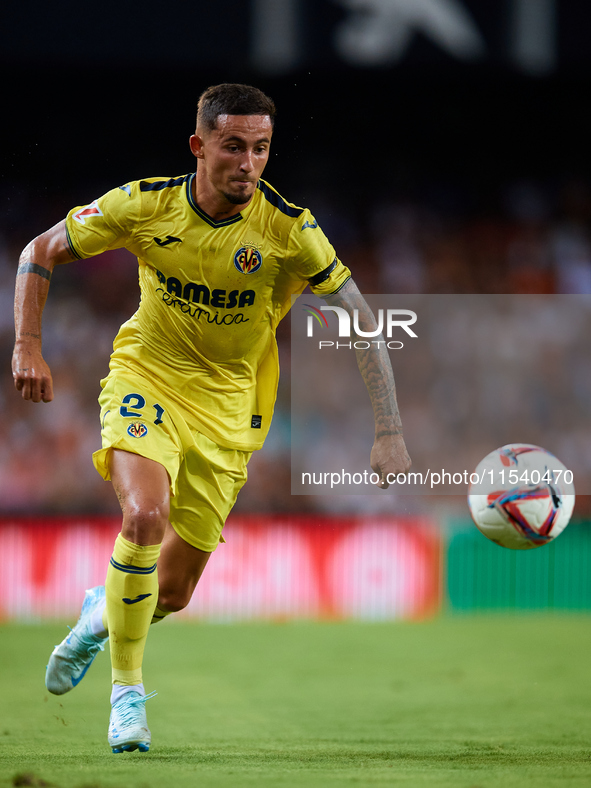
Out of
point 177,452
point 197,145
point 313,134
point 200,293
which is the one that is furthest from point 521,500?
point 313,134

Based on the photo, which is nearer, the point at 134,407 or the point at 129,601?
the point at 129,601

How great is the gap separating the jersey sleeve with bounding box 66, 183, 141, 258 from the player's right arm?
0.05 meters

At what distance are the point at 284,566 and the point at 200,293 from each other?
17.7ft

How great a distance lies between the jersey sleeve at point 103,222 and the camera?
387 centimetres

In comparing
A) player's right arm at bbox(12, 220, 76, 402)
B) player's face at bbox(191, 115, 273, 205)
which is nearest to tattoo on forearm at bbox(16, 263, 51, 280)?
player's right arm at bbox(12, 220, 76, 402)

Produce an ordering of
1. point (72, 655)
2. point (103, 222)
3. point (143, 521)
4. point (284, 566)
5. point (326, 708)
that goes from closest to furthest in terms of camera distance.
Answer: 1. point (143, 521)
2. point (103, 222)
3. point (72, 655)
4. point (326, 708)
5. point (284, 566)

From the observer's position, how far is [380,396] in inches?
163

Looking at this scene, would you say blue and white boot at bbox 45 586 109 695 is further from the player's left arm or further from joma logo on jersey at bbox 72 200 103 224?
joma logo on jersey at bbox 72 200 103 224

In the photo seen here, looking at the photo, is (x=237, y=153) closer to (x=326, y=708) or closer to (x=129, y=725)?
(x=129, y=725)

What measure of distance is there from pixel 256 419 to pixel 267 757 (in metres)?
1.44

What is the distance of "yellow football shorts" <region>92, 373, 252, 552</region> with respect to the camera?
3.73 meters

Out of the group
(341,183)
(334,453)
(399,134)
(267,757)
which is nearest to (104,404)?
(267,757)

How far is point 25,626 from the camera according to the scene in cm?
852

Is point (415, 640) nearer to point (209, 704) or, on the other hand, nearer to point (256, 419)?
point (209, 704)
